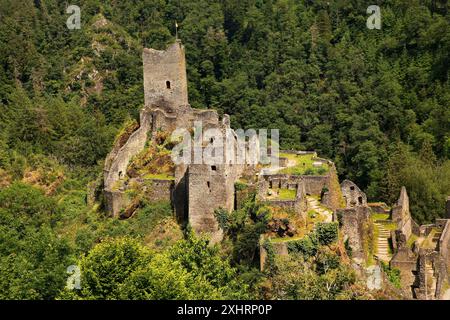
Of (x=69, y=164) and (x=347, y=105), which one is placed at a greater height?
(x=347, y=105)

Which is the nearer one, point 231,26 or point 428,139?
point 428,139

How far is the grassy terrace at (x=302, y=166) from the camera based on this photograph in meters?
40.1

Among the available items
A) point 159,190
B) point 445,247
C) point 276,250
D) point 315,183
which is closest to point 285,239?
point 276,250

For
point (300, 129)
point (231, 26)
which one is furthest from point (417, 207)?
point (231, 26)

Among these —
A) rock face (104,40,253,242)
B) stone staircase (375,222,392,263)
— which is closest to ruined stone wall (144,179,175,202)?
rock face (104,40,253,242)

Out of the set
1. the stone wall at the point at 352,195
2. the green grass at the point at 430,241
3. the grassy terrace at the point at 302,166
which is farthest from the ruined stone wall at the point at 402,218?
the grassy terrace at the point at 302,166

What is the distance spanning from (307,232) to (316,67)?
4516 centimetres

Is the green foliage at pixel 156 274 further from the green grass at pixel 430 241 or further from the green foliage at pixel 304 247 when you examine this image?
the green grass at pixel 430 241

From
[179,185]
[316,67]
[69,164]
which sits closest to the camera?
[179,185]

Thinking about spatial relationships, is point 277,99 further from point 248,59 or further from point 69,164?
point 69,164

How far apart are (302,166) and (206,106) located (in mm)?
34622

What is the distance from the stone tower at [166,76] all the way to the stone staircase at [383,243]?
42.8 ft

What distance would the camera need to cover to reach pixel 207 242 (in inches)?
1391

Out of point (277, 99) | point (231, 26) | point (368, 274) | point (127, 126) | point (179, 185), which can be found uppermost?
point (231, 26)
